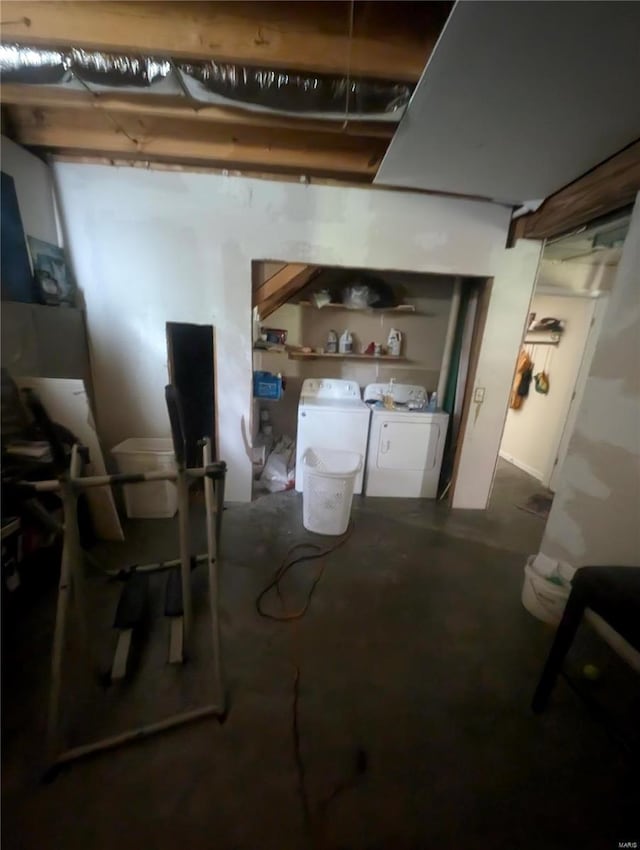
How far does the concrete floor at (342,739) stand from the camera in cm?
103

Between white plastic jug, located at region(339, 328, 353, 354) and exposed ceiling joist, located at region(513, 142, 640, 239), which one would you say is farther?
white plastic jug, located at region(339, 328, 353, 354)

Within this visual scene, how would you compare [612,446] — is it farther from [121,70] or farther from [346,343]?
[121,70]

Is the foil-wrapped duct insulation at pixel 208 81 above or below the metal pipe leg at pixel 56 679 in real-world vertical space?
above

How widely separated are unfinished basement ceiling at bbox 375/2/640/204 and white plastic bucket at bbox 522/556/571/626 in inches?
82.6

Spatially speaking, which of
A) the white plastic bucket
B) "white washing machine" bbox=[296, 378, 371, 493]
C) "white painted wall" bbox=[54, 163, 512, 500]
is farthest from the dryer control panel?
the white plastic bucket

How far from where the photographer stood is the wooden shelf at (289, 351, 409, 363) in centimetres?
317

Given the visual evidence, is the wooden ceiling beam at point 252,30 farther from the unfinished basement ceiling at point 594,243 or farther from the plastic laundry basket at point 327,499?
the plastic laundry basket at point 327,499

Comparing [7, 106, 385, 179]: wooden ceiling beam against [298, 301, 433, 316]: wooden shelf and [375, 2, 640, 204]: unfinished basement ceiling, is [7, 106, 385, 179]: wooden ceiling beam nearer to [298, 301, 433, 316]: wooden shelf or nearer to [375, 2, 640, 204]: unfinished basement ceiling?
[375, 2, 640, 204]: unfinished basement ceiling

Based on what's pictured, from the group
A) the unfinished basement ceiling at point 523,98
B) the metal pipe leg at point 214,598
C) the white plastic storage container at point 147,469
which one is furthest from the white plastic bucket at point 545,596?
the white plastic storage container at point 147,469

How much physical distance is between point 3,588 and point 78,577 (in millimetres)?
821

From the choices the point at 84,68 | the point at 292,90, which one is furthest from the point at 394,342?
the point at 84,68

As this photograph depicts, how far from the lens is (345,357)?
3305 millimetres

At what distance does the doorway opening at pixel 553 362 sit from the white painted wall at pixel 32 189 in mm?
3515

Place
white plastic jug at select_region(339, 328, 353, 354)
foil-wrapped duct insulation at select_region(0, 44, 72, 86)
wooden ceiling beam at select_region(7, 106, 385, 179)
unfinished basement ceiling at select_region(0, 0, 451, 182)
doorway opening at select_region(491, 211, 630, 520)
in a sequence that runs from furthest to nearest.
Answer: white plastic jug at select_region(339, 328, 353, 354) → doorway opening at select_region(491, 211, 630, 520) → wooden ceiling beam at select_region(7, 106, 385, 179) → foil-wrapped duct insulation at select_region(0, 44, 72, 86) → unfinished basement ceiling at select_region(0, 0, 451, 182)
